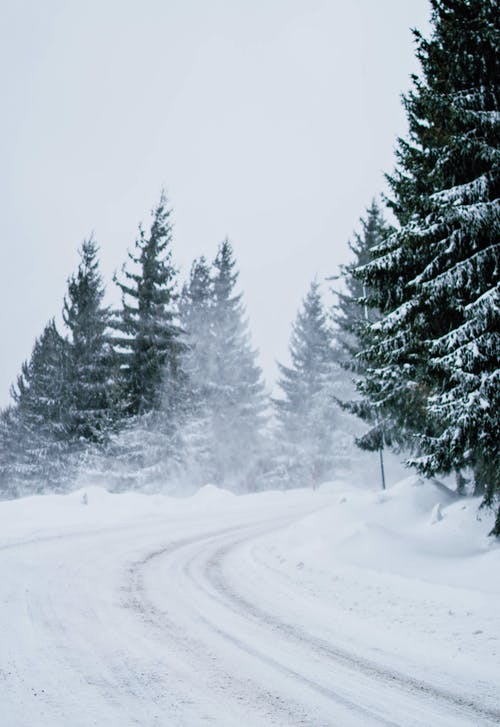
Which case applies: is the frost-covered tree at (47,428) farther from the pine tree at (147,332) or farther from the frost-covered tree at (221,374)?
the frost-covered tree at (221,374)

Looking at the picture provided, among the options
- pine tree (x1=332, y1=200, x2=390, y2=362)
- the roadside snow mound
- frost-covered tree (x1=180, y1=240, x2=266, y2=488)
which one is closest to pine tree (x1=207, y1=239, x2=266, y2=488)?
frost-covered tree (x1=180, y1=240, x2=266, y2=488)

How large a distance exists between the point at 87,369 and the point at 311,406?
19.4m

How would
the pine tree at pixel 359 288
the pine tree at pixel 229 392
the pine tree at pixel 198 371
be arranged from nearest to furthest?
the pine tree at pixel 359 288
the pine tree at pixel 198 371
the pine tree at pixel 229 392

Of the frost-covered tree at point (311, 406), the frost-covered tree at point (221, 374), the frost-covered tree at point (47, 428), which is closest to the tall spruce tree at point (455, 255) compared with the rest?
the frost-covered tree at point (47, 428)

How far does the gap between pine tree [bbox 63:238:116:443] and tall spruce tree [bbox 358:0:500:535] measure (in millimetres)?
20798

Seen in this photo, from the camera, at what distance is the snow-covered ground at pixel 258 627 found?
3943 mm

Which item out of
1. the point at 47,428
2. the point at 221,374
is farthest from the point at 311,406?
the point at 47,428

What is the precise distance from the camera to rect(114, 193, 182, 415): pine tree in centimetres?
2892

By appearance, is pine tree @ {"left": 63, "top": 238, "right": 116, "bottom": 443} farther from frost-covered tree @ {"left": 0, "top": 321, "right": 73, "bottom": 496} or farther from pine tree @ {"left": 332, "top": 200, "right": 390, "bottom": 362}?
pine tree @ {"left": 332, "top": 200, "right": 390, "bottom": 362}

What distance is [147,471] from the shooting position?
93.5 ft

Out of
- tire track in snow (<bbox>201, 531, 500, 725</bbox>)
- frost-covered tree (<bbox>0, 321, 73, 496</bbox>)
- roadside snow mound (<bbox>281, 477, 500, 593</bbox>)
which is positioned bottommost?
roadside snow mound (<bbox>281, 477, 500, 593</bbox>)

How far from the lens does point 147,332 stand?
29109mm

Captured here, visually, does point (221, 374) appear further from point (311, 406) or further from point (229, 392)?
point (311, 406)

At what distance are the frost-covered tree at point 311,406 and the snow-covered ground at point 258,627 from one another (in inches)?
1056
